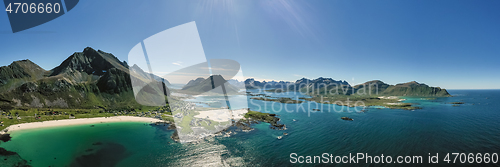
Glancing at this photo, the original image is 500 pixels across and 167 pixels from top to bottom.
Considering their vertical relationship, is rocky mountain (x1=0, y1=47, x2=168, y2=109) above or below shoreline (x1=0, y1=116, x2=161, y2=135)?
above

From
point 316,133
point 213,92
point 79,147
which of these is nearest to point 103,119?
point 79,147

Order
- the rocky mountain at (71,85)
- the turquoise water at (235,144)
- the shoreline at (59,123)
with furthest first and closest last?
the rocky mountain at (71,85) < the shoreline at (59,123) < the turquoise water at (235,144)

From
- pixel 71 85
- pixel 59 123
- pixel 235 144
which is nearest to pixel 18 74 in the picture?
pixel 71 85

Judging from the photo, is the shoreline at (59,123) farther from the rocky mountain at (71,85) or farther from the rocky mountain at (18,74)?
the rocky mountain at (18,74)

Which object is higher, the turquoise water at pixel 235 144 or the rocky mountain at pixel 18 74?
→ the rocky mountain at pixel 18 74

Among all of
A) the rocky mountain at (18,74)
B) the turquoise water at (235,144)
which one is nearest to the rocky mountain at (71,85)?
the rocky mountain at (18,74)

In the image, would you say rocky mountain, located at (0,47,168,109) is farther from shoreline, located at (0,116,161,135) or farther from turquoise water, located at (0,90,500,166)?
turquoise water, located at (0,90,500,166)

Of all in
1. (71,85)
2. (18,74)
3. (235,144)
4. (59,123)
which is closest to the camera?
(235,144)

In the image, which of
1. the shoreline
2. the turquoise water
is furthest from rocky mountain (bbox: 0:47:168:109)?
the turquoise water

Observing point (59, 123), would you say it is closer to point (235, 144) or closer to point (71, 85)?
point (71, 85)
